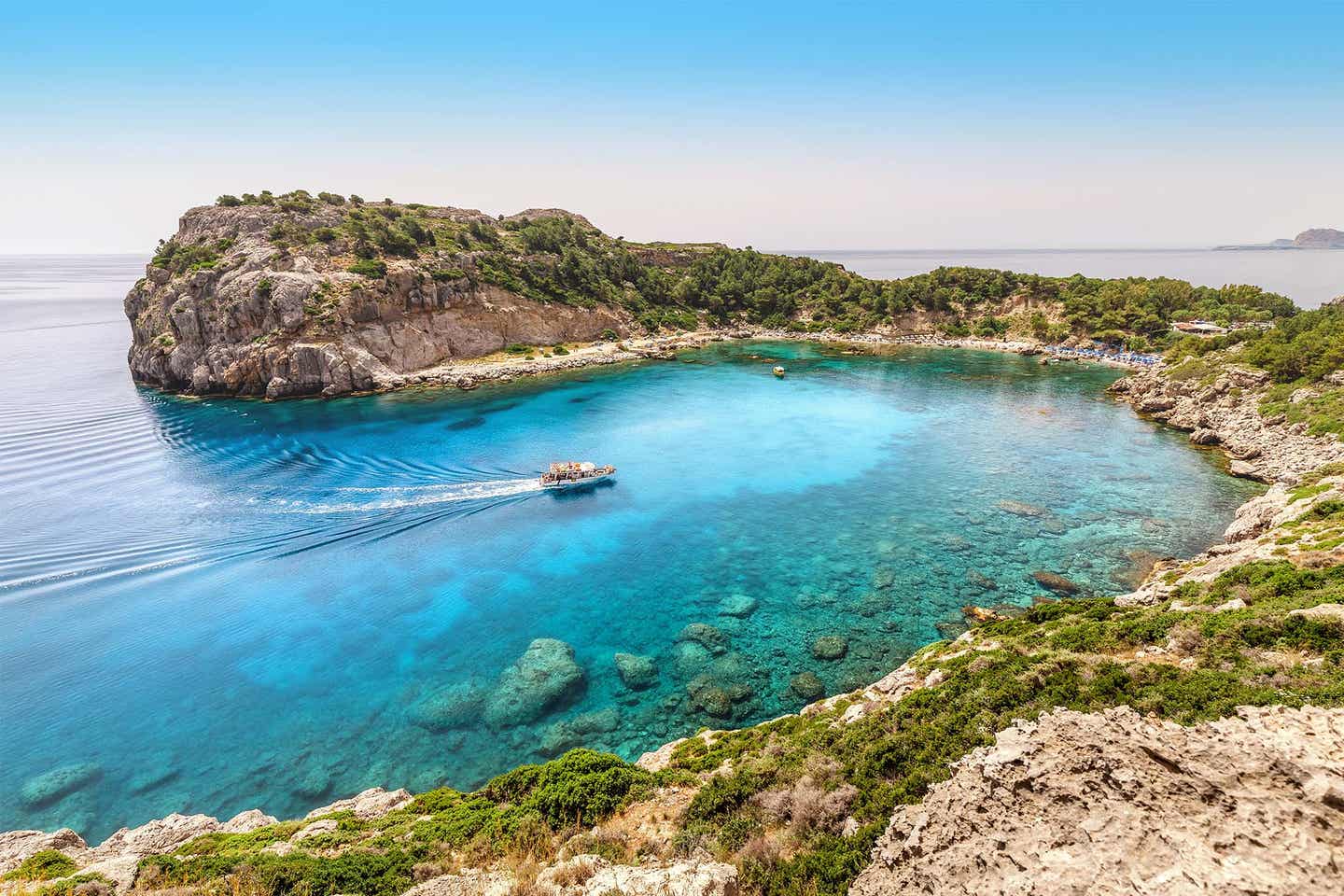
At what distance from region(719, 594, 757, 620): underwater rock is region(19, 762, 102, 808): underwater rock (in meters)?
24.7

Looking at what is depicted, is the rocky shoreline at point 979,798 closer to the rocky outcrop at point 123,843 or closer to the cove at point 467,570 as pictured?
the rocky outcrop at point 123,843

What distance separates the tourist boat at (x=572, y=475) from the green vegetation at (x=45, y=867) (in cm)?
2991

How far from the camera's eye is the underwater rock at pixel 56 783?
1791cm

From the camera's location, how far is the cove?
20.4 m

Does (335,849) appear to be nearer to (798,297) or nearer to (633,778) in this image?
(633,778)

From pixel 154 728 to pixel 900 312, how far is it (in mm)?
113162

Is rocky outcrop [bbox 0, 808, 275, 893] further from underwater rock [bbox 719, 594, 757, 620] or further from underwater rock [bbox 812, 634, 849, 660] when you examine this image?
underwater rock [bbox 812, 634, 849, 660]

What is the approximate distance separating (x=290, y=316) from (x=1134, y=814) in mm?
84595

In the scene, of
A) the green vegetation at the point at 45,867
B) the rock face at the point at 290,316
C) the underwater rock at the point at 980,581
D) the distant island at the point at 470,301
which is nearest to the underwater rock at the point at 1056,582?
the underwater rock at the point at 980,581

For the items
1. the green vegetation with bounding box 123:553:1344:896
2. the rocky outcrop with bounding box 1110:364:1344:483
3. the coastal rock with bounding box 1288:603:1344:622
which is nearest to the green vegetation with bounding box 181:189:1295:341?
the rocky outcrop with bounding box 1110:364:1344:483

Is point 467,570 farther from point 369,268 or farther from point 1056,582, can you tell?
point 369,268

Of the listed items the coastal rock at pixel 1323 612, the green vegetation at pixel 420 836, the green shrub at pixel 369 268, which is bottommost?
the green vegetation at pixel 420 836

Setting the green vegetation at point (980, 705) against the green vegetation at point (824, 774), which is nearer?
the green vegetation at point (980, 705)

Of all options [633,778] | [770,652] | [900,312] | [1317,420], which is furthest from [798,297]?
[633,778]
